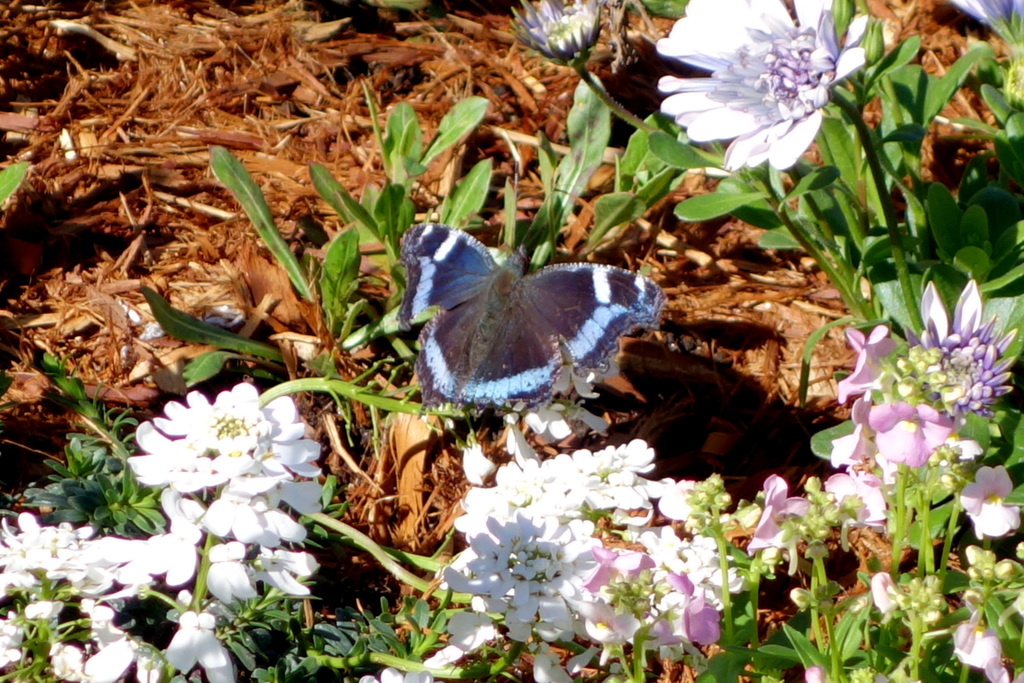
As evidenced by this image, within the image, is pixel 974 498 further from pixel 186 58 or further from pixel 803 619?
pixel 186 58

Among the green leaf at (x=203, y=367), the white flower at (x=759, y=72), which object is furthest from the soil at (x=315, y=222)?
the white flower at (x=759, y=72)

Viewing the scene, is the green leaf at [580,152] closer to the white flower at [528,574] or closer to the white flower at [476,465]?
the white flower at [476,465]

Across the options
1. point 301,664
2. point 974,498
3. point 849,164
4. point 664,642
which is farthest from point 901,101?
point 301,664

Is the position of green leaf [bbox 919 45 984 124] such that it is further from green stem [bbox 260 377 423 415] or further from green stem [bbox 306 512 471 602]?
green stem [bbox 306 512 471 602]

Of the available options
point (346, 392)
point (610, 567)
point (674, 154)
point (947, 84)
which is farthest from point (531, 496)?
point (947, 84)

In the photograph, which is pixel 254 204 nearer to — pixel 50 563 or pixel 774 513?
pixel 50 563

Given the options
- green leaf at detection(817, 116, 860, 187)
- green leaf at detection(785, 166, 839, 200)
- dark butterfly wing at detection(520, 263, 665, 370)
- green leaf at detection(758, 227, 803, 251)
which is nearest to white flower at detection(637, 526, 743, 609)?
dark butterfly wing at detection(520, 263, 665, 370)
